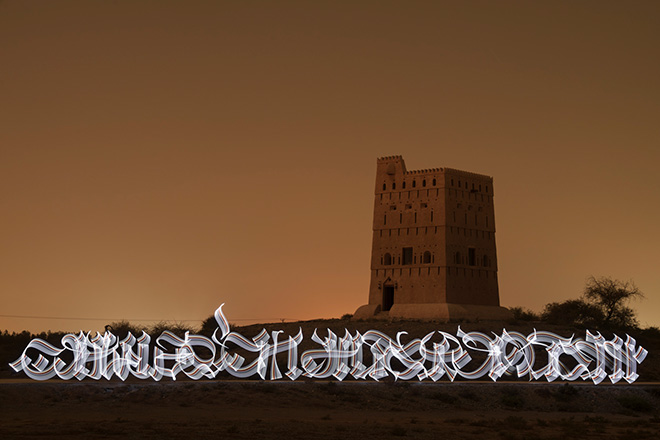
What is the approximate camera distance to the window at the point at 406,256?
179 feet

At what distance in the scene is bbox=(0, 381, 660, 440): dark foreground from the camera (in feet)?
68.3

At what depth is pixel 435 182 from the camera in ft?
181

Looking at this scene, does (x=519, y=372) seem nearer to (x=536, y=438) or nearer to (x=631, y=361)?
(x=631, y=361)

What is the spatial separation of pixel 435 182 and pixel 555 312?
51.6 feet

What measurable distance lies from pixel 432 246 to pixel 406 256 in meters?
2.39

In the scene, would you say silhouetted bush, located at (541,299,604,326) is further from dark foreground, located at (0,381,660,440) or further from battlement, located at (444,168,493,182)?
dark foreground, located at (0,381,660,440)

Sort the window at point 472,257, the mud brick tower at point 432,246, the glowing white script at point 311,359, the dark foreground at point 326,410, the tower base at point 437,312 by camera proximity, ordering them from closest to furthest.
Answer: the dark foreground at point 326,410 → the glowing white script at point 311,359 → the tower base at point 437,312 → the mud brick tower at point 432,246 → the window at point 472,257

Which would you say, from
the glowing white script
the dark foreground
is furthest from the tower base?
the dark foreground

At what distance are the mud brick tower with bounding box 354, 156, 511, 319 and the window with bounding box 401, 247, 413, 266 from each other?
70 mm

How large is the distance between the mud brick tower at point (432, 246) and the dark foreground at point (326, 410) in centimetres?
2093

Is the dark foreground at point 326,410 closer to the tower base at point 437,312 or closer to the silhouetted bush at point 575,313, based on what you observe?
the tower base at point 437,312

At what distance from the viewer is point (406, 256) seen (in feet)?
180

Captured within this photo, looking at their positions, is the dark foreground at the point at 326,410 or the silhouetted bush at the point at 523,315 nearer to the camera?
the dark foreground at the point at 326,410

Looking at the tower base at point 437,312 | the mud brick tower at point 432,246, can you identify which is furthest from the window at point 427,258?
the tower base at point 437,312
